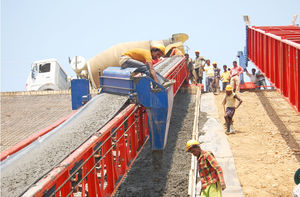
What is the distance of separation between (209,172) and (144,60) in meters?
3.25

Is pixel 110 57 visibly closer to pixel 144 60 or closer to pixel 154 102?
pixel 144 60

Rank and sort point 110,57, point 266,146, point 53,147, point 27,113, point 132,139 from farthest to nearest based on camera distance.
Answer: point 110,57 < point 27,113 < point 266,146 < point 132,139 < point 53,147

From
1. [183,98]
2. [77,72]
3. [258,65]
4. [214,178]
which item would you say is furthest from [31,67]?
[214,178]

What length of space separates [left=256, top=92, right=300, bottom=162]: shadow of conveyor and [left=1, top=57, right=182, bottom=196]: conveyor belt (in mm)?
5003

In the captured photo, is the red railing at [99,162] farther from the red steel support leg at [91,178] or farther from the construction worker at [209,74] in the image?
the construction worker at [209,74]

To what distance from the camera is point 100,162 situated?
6.19 m

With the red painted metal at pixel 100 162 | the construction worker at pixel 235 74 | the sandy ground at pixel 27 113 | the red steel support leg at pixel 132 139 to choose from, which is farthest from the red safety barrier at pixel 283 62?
the sandy ground at pixel 27 113

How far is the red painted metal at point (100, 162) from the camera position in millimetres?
4430

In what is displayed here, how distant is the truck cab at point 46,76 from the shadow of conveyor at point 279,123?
12278mm

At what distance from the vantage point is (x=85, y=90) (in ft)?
28.4

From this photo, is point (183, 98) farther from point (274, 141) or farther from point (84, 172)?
point (84, 172)

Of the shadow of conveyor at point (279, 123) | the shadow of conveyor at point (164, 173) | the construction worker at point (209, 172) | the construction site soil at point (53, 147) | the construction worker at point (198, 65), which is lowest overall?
the shadow of conveyor at point (164, 173)

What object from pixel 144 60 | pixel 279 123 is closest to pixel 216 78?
pixel 279 123

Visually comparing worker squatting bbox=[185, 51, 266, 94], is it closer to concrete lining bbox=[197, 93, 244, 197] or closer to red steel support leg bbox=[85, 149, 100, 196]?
concrete lining bbox=[197, 93, 244, 197]
